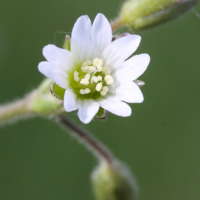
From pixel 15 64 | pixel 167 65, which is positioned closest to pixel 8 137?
pixel 15 64

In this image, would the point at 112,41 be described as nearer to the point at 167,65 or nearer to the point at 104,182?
the point at 104,182

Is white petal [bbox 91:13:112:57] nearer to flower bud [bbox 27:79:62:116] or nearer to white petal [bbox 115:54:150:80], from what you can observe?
white petal [bbox 115:54:150:80]

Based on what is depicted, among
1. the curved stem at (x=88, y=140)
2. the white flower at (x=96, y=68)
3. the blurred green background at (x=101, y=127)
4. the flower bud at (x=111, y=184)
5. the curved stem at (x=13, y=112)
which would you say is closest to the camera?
the white flower at (x=96, y=68)

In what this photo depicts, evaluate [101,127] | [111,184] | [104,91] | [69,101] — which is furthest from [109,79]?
[101,127]

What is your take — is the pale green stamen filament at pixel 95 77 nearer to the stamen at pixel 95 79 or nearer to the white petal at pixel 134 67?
the stamen at pixel 95 79

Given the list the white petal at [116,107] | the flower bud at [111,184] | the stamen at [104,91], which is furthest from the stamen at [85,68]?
the flower bud at [111,184]

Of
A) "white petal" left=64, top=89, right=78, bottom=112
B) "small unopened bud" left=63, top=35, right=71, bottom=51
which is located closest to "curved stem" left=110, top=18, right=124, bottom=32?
"small unopened bud" left=63, top=35, right=71, bottom=51
